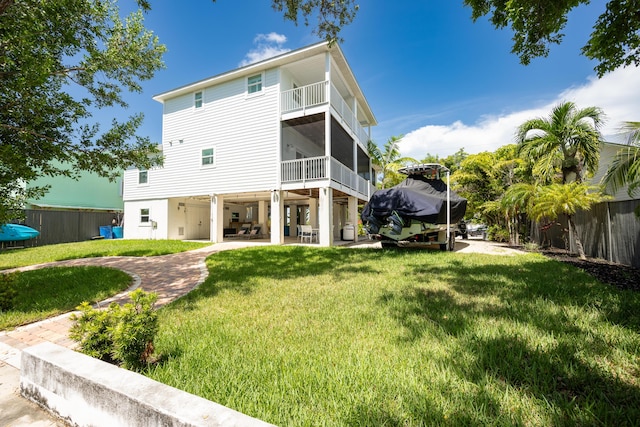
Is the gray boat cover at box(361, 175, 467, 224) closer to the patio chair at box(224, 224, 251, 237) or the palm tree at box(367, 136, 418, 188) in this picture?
the patio chair at box(224, 224, 251, 237)

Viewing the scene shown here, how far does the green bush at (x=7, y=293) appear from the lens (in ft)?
13.5

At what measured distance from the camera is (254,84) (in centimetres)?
1455

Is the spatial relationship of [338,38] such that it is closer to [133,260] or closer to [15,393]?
[15,393]

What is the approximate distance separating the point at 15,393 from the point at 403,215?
898 centimetres

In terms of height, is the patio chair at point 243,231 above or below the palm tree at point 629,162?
below

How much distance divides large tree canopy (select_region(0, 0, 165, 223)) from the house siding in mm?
6232

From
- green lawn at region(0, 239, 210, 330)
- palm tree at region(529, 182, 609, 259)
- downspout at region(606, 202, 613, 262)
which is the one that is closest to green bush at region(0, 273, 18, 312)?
green lawn at region(0, 239, 210, 330)

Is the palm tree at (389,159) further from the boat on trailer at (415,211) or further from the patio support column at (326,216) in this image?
the boat on trailer at (415,211)

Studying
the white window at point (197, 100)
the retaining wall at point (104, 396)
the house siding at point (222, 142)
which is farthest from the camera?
the white window at point (197, 100)

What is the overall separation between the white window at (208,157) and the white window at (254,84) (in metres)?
4.00

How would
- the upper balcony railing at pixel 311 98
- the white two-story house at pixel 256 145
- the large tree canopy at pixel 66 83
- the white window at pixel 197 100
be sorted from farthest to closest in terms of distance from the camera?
the white window at pixel 197 100 → the white two-story house at pixel 256 145 → the upper balcony railing at pixel 311 98 → the large tree canopy at pixel 66 83

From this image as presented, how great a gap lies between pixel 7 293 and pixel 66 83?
6.17 meters

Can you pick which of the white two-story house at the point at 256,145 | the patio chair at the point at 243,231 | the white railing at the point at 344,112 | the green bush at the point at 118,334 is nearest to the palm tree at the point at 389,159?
the white two-story house at the point at 256,145

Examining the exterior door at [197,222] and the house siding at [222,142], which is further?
the exterior door at [197,222]
